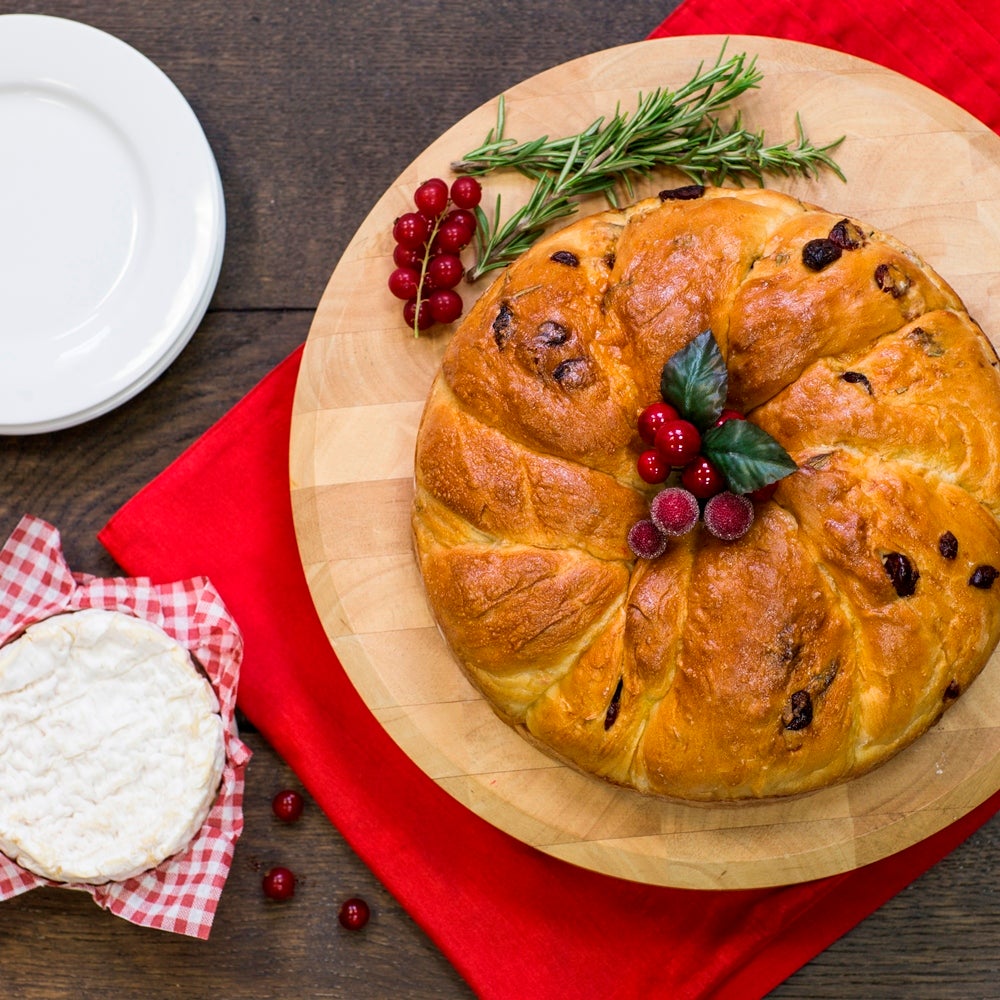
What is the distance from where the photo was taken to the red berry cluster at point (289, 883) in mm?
3150

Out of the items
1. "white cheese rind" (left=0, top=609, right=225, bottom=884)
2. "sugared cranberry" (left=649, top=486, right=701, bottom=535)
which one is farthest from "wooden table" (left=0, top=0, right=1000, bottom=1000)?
"sugared cranberry" (left=649, top=486, right=701, bottom=535)

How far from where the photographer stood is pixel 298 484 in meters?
2.93

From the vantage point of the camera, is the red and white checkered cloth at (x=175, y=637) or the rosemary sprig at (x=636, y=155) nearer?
the rosemary sprig at (x=636, y=155)

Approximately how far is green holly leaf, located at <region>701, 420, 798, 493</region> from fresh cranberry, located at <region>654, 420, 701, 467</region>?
0.13 ft

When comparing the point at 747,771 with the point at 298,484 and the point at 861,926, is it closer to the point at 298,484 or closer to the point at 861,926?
the point at 861,926

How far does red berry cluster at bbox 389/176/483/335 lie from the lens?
2842 millimetres

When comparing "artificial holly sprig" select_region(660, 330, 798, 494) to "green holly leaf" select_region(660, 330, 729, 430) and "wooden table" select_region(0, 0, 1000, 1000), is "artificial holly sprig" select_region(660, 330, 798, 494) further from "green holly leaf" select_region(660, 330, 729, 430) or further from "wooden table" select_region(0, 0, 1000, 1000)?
"wooden table" select_region(0, 0, 1000, 1000)

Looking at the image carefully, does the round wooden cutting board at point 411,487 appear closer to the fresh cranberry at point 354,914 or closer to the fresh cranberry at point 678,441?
the fresh cranberry at point 354,914

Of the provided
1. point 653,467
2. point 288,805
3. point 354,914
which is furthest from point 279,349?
point 354,914

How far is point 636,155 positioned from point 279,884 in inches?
93.0

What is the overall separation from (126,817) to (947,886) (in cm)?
243

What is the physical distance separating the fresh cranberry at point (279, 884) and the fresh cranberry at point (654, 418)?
182 cm

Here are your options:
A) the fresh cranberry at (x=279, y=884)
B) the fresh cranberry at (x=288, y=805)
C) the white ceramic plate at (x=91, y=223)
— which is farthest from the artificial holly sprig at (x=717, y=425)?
the fresh cranberry at (x=279, y=884)

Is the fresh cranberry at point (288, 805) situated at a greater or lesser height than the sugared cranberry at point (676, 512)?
lesser
